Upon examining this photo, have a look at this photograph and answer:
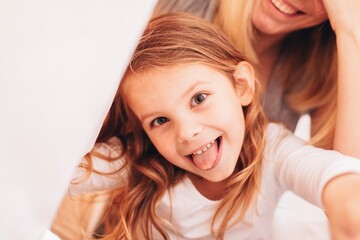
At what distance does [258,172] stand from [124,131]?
0.21m

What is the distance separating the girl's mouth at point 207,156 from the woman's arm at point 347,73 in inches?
6.7

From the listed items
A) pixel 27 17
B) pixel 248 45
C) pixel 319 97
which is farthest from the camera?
pixel 319 97

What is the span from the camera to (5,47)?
55cm

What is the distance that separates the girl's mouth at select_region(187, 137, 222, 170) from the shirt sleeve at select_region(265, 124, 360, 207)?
0.11 metres

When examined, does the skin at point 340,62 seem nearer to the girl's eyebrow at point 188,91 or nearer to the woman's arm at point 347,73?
the woman's arm at point 347,73

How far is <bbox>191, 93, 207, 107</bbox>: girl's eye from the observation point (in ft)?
2.56

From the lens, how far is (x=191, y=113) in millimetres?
769

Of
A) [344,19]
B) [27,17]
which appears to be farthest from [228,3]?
[27,17]

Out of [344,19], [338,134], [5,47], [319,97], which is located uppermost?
[5,47]

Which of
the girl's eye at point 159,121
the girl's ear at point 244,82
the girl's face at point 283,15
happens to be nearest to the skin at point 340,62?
the girl's face at point 283,15

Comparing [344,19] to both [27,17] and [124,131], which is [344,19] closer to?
[124,131]

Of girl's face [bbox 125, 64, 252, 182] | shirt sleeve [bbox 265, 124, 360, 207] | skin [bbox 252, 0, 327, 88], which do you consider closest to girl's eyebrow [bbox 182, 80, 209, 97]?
girl's face [bbox 125, 64, 252, 182]

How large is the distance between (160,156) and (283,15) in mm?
321

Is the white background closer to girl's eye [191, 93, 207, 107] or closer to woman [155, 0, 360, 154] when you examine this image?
girl's eye [191, 93, 207, 107]
